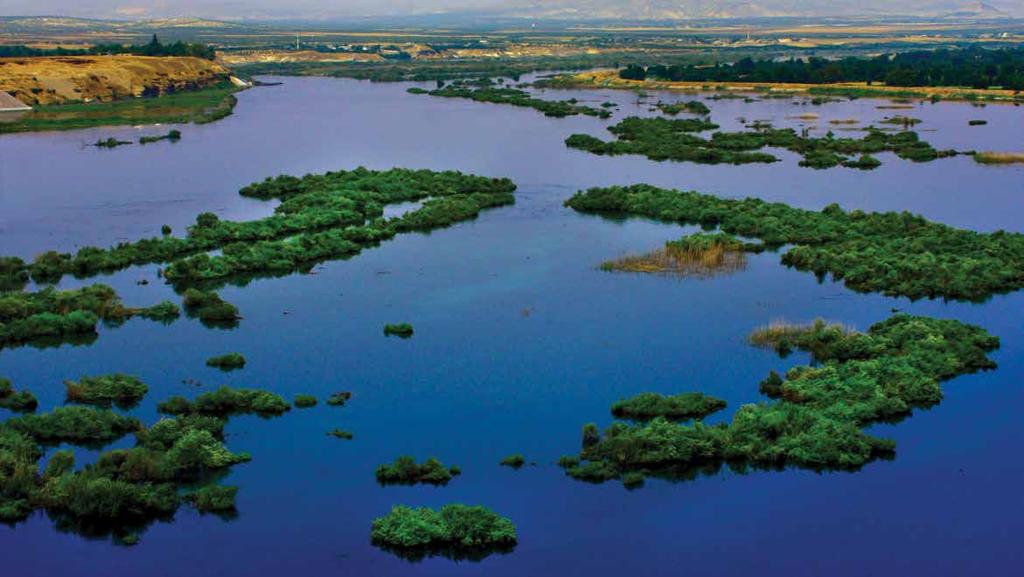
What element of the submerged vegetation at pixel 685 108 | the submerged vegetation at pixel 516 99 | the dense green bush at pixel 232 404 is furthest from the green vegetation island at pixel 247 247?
the submerged vegetation at pixel 516 99

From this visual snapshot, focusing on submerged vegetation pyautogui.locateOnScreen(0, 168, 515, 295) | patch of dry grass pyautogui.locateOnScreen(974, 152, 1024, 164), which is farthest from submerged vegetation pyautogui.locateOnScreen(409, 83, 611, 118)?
submerged vegetation pyautogui.locateOnScreen(0, 168, 515, 295)

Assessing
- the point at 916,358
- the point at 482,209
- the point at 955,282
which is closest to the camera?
the point at 916,358

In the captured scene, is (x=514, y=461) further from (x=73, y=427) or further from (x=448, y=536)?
(x=73, y=427)

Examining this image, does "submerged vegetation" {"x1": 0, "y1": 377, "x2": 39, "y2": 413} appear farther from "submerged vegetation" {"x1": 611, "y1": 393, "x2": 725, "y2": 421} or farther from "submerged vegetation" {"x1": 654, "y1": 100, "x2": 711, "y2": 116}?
"submerged vegetation" {"x1": 654, "y1": 100, "x2": 711, "y2": 116}

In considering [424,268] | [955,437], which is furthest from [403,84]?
[955,437]

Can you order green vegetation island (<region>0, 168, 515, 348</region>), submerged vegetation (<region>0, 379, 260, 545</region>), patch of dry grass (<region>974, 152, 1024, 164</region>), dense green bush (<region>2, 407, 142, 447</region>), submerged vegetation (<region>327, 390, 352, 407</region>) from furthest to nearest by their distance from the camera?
patch of dry grass (<region>974, 152, 1024, 164</region>) < green vegetation island (<region>0, 168, 515, 348</region>) < submerged vegetation (<region>327, 390, 352, 407</region>) < dense green bush (<region>2, 407, 142, 447</region>) < submerged vegetation (<region>0, 379, 260, 545</region>)

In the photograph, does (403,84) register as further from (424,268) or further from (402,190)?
(424,268)
